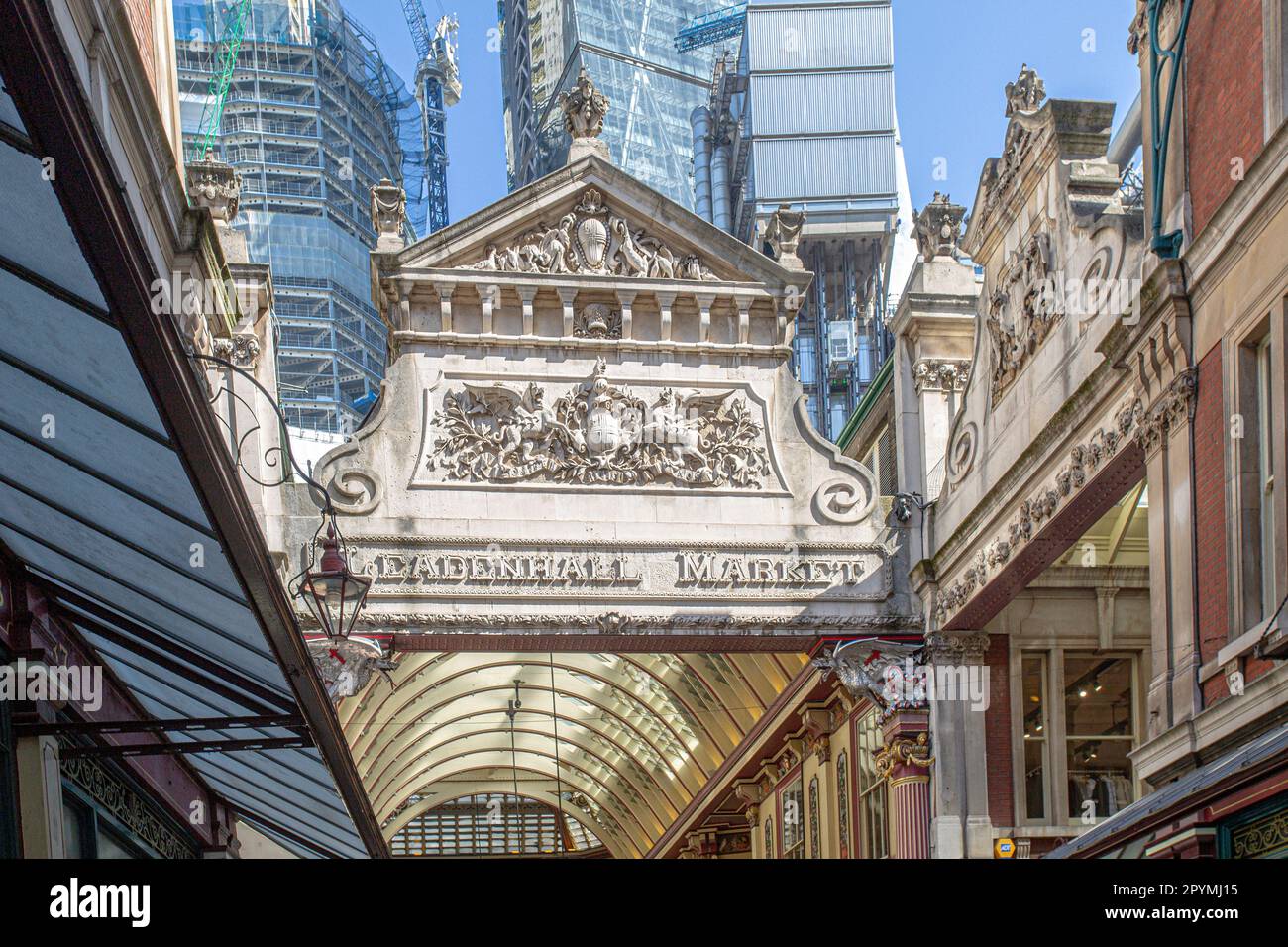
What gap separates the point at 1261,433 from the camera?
13781 mm

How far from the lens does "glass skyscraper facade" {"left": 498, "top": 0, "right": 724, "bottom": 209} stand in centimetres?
12156

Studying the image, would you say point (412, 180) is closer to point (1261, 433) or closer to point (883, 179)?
point (883, 179)

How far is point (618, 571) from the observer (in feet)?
75.4

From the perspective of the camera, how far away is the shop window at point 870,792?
25156mm

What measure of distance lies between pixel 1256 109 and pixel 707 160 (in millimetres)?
81857

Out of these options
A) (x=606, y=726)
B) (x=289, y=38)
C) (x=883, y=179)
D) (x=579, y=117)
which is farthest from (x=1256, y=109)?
(x=289, y=38)

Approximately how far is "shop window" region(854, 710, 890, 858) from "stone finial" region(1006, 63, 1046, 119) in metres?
8.44

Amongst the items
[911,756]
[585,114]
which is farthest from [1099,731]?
[585,114]

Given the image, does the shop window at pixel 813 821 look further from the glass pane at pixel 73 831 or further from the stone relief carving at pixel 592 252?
the glass pane at pixel 73 831

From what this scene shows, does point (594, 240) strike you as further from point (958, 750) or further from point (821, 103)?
point (821, 103)

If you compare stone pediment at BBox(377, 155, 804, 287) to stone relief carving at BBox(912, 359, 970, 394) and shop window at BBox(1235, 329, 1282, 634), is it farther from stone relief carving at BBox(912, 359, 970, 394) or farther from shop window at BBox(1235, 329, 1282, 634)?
shop window at BBox(1235, 329, 1282, 634)

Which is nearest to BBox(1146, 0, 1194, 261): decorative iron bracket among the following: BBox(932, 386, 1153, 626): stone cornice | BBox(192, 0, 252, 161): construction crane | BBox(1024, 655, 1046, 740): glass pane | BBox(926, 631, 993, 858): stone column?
BBox(932, 386, 1153, 626): stone cornice

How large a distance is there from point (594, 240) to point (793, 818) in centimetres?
1218

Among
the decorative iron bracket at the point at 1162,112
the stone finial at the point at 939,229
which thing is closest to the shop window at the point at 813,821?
the stone finial at the point at 939,229
